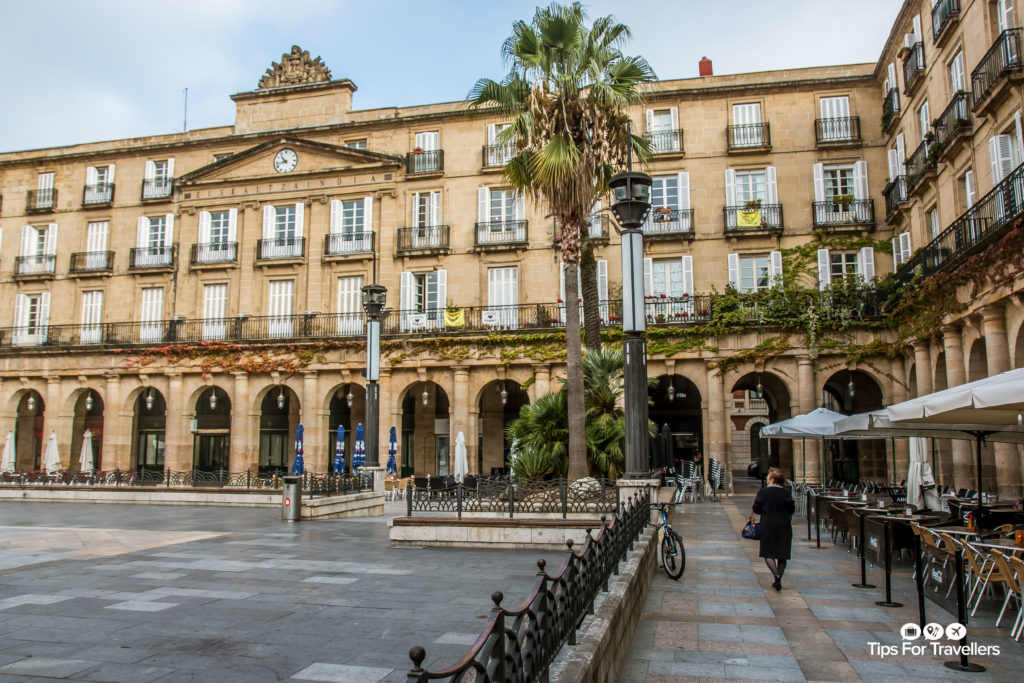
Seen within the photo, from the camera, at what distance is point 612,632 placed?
5961mm

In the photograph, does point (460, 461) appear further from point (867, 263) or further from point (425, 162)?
point (867, 263)

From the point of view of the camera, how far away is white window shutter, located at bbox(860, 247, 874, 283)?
2736 centimetres

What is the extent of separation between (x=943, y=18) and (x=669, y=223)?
433 inches

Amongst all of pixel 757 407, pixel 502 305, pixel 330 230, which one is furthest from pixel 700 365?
pixel 757 407

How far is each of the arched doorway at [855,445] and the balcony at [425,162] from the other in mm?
17767

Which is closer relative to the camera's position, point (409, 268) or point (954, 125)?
point (954, 125)

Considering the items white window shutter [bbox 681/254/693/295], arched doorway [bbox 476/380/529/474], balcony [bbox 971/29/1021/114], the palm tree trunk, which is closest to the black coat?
the palm tree trunk

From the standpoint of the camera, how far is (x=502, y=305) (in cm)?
3058

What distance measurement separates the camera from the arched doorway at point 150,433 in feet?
121

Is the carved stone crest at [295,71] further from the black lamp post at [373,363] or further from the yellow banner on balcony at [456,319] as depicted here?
the black lamp post at [373,363]

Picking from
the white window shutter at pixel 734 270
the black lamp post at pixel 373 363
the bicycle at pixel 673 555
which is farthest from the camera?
the white window shutter at pixel 734 270

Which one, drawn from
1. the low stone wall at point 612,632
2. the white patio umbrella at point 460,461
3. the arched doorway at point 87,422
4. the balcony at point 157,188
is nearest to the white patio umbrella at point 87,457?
the arched doorway at point 87,422

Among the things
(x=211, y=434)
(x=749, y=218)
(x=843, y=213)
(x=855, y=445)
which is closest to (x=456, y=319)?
(x=749, y=218)

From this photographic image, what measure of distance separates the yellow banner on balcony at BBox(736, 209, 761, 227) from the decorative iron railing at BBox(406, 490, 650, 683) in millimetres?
22663
